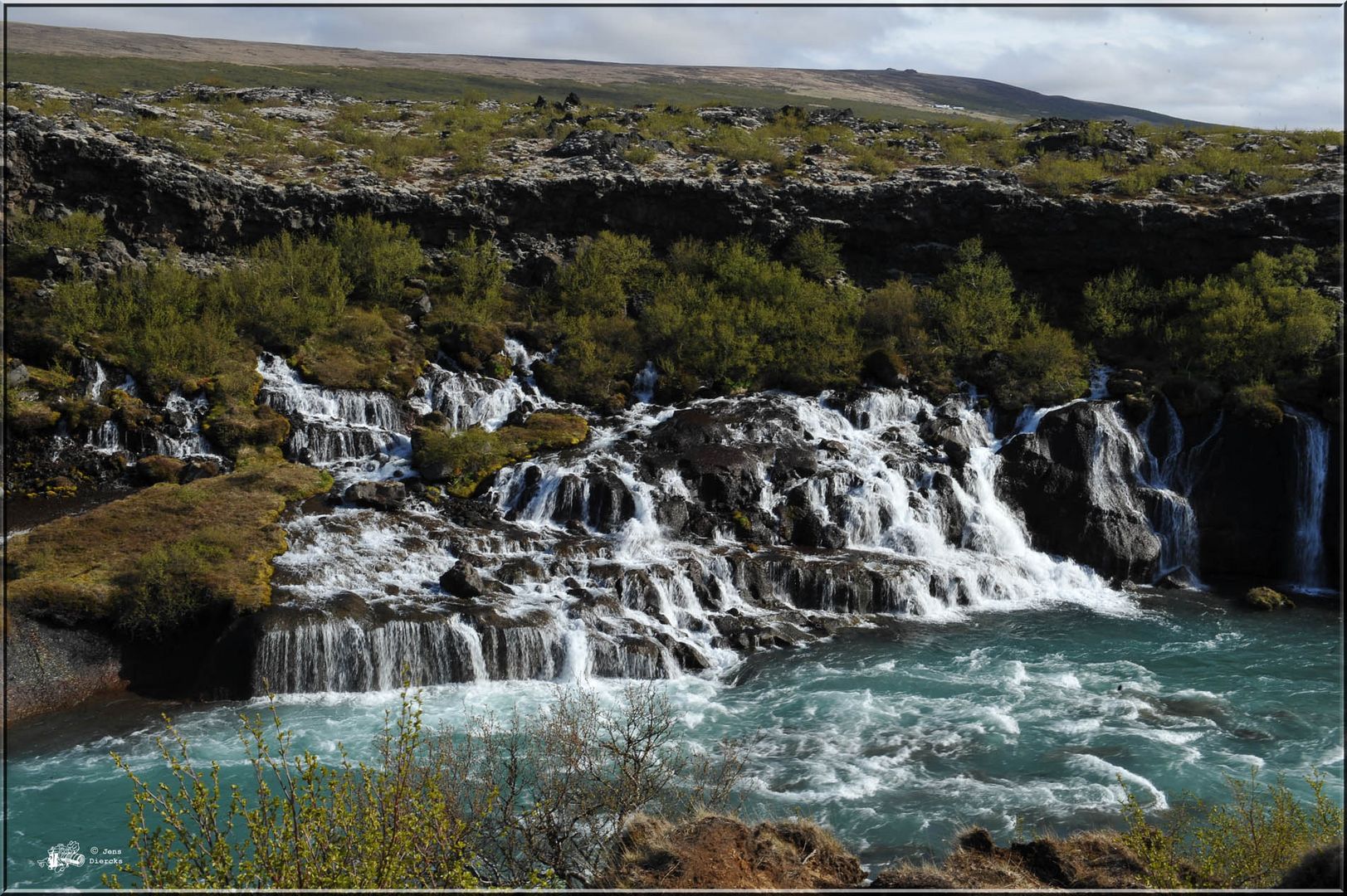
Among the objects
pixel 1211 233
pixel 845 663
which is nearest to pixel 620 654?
pixel 845 663

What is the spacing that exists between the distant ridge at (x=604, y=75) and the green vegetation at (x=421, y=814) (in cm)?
8395

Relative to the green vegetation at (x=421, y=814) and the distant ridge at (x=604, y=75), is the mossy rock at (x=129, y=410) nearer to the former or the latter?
the green vegetation at (x=421, y=814)

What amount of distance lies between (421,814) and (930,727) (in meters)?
14.8

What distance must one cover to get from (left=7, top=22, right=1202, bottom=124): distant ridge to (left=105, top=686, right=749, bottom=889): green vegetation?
275 ft

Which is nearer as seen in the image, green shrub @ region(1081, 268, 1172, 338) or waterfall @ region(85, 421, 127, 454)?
waterfall @ region(85, 421, 127, 454)

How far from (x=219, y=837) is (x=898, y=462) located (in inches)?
1175

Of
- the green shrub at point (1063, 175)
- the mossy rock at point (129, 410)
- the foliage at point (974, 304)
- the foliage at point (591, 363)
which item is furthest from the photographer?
the green shrub at point (1063, 175)

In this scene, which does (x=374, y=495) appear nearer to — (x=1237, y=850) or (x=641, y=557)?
(x=641, y=557)

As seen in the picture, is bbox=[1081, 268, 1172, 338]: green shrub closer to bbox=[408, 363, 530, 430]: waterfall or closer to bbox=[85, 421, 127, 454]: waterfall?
bbox=[408, 363, 530, 430]: waterfall

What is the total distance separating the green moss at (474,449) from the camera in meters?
33.6

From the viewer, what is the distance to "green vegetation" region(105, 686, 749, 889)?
9.45 meters

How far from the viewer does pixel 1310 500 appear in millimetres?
33969

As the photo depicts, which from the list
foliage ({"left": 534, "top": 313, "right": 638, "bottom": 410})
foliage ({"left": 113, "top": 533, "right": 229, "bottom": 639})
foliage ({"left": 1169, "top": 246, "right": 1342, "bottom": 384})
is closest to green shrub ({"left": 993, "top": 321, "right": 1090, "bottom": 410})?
foliage ({"left": 1169, "top": 246, "right": 1342, "bottom": 384})

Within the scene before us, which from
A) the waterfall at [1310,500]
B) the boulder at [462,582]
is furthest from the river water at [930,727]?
the waterfall at [1310,500]
